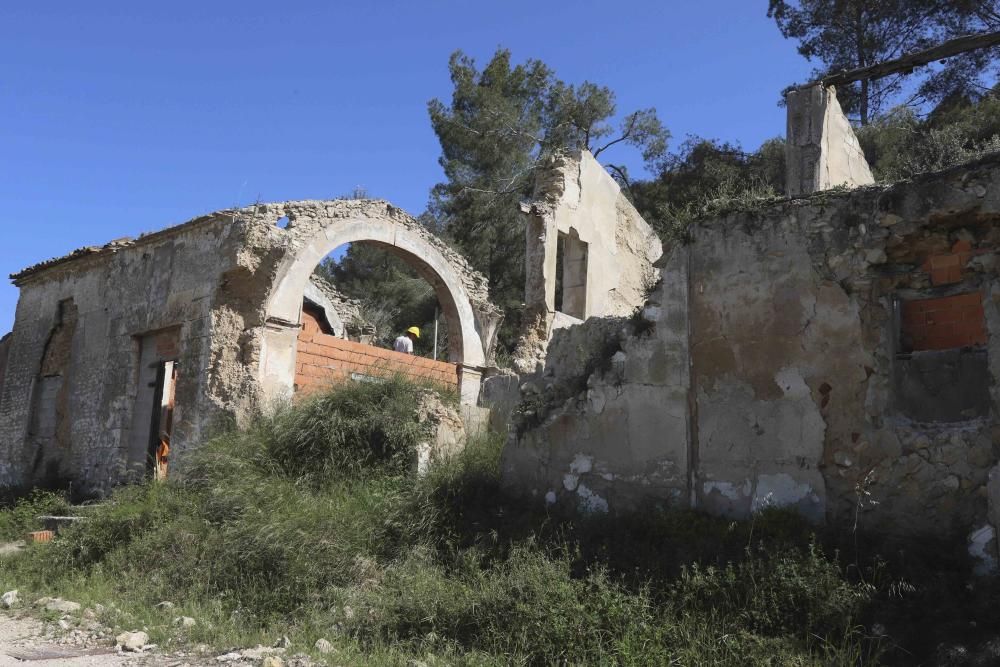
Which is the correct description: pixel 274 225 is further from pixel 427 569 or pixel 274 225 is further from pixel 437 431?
pixel 427 569

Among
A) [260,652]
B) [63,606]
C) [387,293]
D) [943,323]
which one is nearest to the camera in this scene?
[260,652]

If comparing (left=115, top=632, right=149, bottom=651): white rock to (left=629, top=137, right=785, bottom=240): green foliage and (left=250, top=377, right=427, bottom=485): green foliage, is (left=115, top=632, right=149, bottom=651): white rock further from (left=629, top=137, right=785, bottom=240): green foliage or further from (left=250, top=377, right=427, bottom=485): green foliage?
(left=629, top=137, right=785, bottom=240): green foliage

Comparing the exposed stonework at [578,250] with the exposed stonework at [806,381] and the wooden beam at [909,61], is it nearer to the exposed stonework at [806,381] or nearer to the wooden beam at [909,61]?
the wooden beam at [909,61]

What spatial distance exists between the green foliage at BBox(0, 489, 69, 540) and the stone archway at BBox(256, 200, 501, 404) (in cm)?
359

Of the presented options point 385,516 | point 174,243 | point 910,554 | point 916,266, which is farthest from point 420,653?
point 174,243

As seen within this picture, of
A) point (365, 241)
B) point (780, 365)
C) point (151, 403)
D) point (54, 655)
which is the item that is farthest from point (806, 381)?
point (151, 403)

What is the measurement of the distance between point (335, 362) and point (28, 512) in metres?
4.64

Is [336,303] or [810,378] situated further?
[336,303]

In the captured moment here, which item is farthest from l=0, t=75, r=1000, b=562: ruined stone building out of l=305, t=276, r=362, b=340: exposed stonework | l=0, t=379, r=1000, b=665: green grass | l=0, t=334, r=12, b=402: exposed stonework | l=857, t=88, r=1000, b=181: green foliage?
l=0, t=334, r=12, b=402: exposed stonework

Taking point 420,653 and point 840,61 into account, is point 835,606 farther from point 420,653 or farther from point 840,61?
point 840,61

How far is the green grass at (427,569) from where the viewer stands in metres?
5.41

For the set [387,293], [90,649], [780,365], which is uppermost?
[387,293]

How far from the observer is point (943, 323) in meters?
6.98

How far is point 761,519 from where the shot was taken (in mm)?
6266
